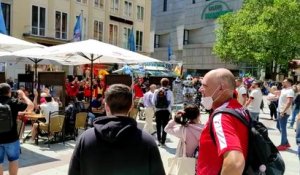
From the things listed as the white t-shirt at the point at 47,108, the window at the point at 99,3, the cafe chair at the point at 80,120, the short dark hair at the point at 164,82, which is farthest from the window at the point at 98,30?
the short dark hair at the point at 164,82

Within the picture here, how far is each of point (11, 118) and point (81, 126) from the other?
5493 mm

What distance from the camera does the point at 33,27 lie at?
1341 inches

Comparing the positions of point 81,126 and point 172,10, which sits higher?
point 172,10

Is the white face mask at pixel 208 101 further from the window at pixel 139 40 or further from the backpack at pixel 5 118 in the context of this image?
the window at pixel 139 40

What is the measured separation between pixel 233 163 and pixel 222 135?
193 millimetres

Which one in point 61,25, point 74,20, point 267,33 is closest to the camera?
point 61,25

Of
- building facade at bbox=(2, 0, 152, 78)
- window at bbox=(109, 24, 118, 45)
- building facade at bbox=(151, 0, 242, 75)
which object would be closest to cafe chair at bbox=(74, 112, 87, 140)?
building facade at bbox=(2, 0, 152, 78)

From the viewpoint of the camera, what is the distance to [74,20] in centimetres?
3822

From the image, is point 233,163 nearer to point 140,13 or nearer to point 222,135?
point 222,135

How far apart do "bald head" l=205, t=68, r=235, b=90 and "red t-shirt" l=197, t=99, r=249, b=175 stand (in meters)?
0.15

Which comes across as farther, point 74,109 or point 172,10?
point 172,10

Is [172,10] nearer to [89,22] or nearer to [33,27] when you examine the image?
[89,22]

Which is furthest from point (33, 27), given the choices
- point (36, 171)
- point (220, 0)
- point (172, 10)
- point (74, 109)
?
point (172, 10)

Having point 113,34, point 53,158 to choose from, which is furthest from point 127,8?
point 53,158
